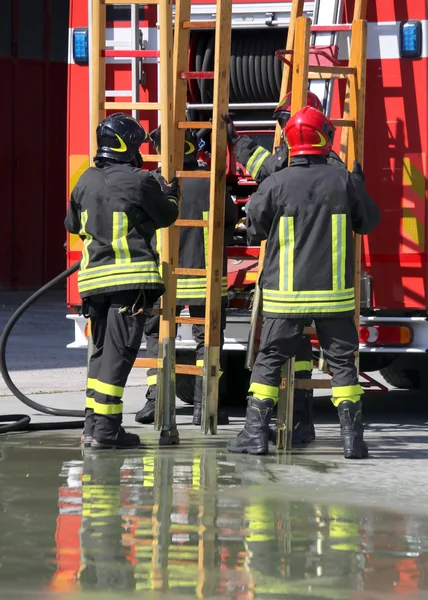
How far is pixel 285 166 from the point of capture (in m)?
7.25

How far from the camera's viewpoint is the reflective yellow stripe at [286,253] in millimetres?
6777

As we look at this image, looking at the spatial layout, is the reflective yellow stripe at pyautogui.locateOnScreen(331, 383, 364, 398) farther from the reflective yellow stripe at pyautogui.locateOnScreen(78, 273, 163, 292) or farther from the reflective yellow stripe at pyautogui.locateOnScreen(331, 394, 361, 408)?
the reflective yellow stripe at pyautogui.locateOnScreen(78, 273, 163, 292)

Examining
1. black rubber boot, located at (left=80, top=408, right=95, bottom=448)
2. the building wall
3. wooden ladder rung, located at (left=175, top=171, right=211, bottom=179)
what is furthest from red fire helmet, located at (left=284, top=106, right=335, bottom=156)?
the building wall

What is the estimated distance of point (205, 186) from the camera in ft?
26.3

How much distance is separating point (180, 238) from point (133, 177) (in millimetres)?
1214

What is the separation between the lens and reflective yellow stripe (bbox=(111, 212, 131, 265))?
22.7 feet

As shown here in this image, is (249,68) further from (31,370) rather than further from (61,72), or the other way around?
(61,72)

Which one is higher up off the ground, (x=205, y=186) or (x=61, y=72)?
(x=61, y=72)

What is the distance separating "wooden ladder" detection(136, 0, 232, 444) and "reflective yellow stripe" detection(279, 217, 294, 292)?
72 centimetres

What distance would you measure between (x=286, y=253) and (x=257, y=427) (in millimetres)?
925

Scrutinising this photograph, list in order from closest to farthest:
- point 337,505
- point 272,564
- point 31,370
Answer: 1. point 272,564
2. point 337,505
3. point 31,370

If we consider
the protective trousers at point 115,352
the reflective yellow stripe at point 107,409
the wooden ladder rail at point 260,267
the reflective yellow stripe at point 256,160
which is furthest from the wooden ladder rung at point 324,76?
the reflective yellow stripe at point 107,409

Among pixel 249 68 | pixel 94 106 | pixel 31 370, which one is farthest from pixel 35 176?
pixel 94 106

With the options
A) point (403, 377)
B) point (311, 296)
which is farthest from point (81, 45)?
point (403, 377)
